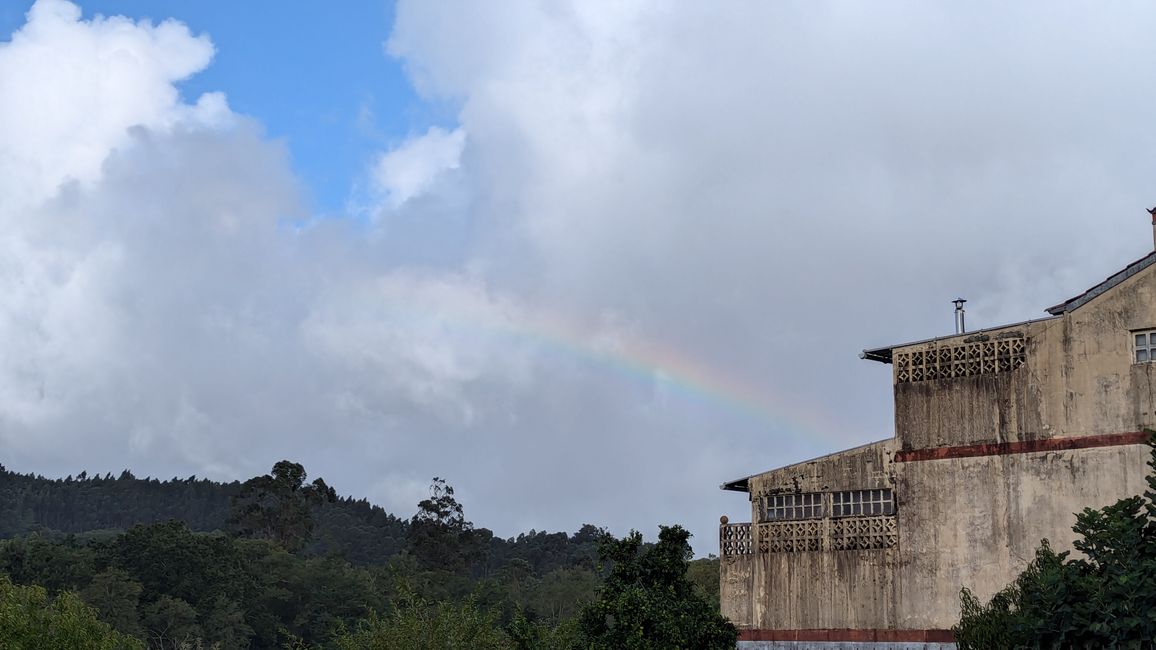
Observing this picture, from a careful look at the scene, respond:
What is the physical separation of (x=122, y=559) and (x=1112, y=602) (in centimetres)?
7992

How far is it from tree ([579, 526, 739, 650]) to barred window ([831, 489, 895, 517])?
870cm

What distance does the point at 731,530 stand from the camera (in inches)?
1330

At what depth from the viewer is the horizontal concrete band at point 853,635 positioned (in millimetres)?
30514

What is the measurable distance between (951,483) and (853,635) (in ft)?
15.4

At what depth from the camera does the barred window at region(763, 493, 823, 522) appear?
32.9 m

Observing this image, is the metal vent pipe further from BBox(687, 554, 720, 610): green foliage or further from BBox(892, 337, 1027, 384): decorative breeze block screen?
BBox(687, 554, 720, 610): green foliage

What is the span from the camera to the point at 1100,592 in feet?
74.8

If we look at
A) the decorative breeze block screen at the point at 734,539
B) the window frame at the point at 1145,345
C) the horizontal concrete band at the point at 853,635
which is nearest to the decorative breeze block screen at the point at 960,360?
the window frame at the point at 1145,345

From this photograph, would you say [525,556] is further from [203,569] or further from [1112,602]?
[1112,602]

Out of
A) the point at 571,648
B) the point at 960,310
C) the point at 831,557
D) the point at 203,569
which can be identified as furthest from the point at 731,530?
the point at 203,569

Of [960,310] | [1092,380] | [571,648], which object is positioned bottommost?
[571,648]

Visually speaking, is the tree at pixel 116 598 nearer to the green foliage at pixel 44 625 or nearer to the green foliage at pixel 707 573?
the green foliage at pixel 707 573

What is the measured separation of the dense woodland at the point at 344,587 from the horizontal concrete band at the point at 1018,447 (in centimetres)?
687

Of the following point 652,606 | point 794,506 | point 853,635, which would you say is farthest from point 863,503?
point 652,606
